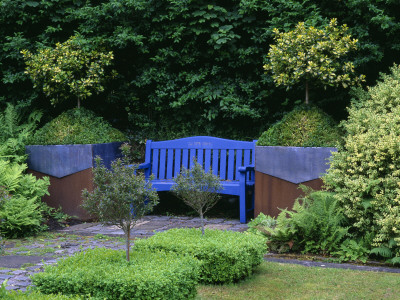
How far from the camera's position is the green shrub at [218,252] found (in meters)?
4.49

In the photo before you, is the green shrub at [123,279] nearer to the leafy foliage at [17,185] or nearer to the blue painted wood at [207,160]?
the leafy foliage at [17,185]

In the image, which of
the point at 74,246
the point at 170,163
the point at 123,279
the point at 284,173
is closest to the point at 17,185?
the point at 74,246

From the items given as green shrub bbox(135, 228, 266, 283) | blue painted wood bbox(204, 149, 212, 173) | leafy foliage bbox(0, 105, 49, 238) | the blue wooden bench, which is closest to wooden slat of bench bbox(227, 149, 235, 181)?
the blue wooden bench

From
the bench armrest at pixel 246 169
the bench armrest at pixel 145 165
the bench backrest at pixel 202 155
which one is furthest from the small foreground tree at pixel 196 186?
the bench armrest at pixel 145 165

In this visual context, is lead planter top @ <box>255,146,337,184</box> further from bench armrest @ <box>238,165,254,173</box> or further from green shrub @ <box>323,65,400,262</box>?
green shrub @ <box>323,65,400,262</box>

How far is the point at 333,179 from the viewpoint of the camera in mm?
6043

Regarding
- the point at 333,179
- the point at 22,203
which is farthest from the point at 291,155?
the point at 22,203

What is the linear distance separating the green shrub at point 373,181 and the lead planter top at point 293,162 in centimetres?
70

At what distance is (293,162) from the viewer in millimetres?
7281

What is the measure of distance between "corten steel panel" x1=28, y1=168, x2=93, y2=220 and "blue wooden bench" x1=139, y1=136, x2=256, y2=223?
37.6 inches

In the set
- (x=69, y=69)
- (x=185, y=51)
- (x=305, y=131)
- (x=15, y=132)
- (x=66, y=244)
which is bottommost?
(x=66, y=244)

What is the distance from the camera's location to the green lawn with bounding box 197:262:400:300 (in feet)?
14.0

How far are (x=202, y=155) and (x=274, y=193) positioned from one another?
1.62 meters

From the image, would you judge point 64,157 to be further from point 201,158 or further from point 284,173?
point 284,173
